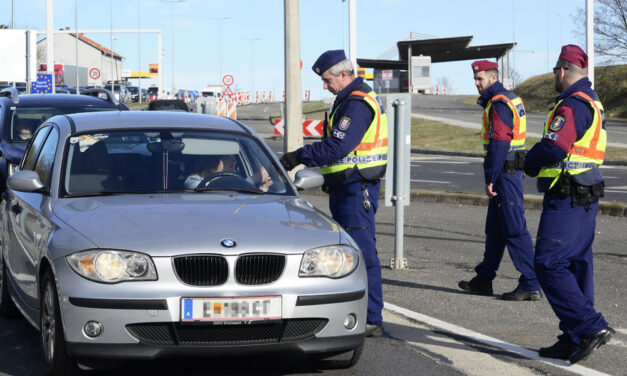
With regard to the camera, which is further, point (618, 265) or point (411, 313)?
point (618, 265)

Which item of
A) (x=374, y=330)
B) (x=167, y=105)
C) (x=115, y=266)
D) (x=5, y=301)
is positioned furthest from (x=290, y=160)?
(x=167, y=105)

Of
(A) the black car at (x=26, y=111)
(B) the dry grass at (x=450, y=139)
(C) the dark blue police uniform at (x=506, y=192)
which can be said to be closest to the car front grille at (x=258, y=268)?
(C) the dark blue police uniform at (x=506, y=192)

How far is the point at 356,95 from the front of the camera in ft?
21.9

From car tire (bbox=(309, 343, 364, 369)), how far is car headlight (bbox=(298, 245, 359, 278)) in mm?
482

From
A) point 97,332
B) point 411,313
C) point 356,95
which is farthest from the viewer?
point 411,313

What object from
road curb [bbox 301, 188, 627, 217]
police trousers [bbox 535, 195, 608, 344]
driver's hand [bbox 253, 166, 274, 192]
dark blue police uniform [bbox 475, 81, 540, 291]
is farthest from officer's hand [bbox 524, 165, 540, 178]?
road curb [bbox 301, 188, 627, 217]

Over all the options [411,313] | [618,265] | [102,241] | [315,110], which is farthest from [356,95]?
[315,110]

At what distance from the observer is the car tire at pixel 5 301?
7188 mm

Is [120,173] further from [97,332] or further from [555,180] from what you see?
[555,180]

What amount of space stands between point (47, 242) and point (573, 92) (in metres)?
3.03

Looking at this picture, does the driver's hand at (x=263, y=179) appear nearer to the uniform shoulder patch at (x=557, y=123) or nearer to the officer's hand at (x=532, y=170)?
the officer's hand at (x=532, y=170)

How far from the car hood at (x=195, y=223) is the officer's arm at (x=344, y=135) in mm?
679

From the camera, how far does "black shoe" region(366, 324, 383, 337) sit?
6500 mm

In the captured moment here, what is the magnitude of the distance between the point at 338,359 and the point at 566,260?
1.42 m
